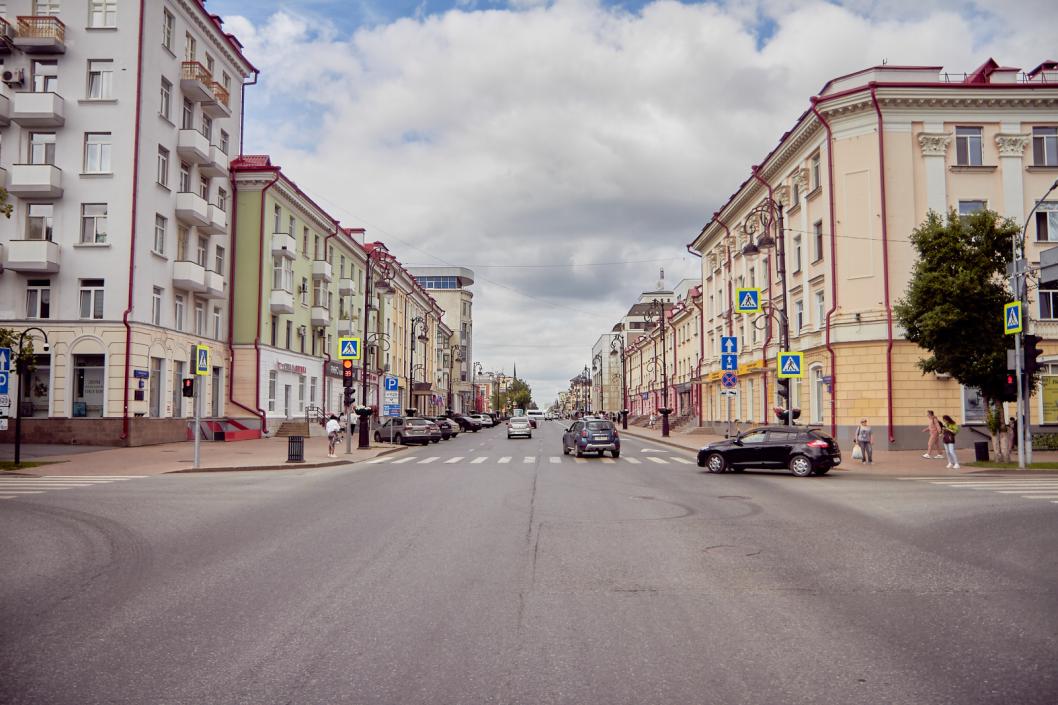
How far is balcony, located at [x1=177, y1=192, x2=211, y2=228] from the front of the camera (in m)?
36.0

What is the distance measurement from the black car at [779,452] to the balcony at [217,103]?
29.4 meters

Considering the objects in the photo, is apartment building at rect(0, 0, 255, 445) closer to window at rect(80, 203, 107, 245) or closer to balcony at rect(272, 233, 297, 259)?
window at rect(80, 203, 107, 245)

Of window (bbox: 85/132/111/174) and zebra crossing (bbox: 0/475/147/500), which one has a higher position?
window (bbox: 85/132/111/174)

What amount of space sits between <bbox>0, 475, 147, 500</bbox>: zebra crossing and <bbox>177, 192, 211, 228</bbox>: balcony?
18.3m

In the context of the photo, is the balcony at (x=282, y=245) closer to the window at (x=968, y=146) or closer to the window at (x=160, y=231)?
the window at (x=160, y=231)

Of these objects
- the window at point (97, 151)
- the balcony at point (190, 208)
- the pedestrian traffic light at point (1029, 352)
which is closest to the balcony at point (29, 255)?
the window at point (97, 151)

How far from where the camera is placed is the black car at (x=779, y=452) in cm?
2139

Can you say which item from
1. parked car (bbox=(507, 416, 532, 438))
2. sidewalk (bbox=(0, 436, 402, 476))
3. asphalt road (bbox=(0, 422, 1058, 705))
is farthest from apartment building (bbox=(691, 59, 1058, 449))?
parked car (bbox=(507, 416, 532, 438))

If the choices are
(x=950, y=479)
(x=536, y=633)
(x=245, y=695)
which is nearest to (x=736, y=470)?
(x=950, y=479)

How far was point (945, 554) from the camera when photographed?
923 centimetres

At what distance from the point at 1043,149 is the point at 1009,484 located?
20278mm

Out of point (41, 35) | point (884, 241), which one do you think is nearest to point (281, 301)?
point (41, 35)

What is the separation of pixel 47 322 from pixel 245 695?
32738 mm

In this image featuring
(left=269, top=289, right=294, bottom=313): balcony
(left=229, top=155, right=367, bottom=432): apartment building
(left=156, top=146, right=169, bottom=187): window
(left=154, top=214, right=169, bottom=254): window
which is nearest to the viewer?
(left=154, top=214, right=169, bottom=254): window
